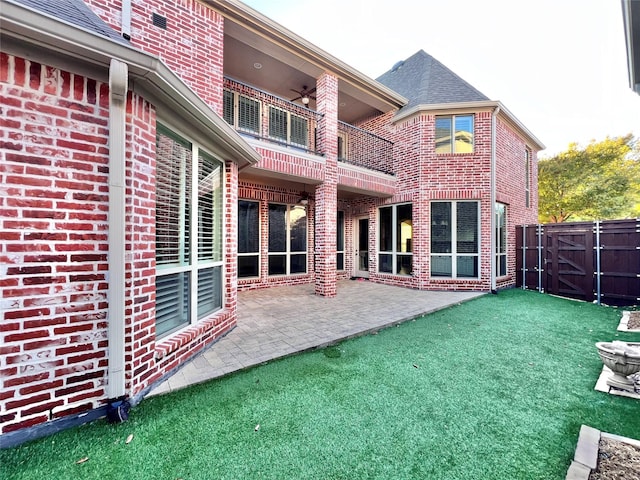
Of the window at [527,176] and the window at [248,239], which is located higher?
the window at [527,176]

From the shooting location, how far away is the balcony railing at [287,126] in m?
6.54

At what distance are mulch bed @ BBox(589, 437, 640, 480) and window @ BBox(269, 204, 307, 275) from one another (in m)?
7.34

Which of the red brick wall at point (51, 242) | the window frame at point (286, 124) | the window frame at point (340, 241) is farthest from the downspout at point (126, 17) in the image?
the window frame at point (340, 241)

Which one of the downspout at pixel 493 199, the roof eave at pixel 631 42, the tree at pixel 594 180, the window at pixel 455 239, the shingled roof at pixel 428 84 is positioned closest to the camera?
the roof eave at pixel 631 42

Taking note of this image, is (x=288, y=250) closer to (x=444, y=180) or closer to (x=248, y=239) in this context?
(x=248, y=239)

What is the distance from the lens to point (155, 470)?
1.61 m

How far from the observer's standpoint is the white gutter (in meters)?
2.00

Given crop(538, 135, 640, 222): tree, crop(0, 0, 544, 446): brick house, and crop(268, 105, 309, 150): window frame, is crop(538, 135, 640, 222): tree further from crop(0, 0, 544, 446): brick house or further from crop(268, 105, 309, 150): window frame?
crop(268, 105, 309, 150): window frame

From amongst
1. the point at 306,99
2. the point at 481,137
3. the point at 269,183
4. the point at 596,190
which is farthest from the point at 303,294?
the point at 596,190

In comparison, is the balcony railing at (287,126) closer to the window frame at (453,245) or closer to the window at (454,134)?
the window at (454,134)

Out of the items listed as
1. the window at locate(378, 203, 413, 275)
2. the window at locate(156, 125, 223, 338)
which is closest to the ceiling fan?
the window at locate(378, 203, 413, 275)

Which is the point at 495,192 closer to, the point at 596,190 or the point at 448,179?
the point at 448,179

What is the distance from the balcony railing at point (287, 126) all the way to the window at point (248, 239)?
7.16ft

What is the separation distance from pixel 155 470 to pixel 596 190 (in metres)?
21.9
